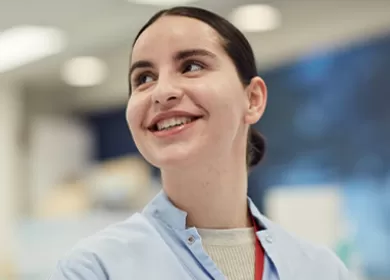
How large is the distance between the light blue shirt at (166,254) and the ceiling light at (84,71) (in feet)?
13.0

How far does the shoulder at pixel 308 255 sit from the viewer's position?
1035 mm

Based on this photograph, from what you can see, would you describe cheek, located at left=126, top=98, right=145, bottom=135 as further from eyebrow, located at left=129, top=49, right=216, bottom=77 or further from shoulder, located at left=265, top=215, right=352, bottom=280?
shoulder, located at left=265, top=215, right=352, bottom=280

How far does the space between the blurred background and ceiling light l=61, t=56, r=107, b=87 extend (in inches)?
0.6

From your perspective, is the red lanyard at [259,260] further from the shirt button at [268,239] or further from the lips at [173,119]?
the lips at [173,119]

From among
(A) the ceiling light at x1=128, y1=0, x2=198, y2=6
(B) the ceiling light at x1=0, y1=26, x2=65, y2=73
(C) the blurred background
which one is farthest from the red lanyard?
(B) the ceiling light at x1=0, y1=26, x2=65, y2=73

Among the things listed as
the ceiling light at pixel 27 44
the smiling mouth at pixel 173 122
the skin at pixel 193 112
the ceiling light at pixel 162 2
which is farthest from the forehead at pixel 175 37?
the ceiling light at pixel 27 44

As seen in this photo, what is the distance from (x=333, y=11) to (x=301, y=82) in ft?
1.76

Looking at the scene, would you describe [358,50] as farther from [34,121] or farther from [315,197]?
[34,121]

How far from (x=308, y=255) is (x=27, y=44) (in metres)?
3.62

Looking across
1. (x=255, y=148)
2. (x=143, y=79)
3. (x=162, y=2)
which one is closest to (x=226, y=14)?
(x=162, y=2)

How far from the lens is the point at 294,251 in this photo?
3.45 ft

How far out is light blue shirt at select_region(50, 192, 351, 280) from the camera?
0.87 meters

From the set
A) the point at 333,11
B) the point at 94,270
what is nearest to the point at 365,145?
the point at 333,11

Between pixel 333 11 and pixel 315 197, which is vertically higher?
pixel 333 11
